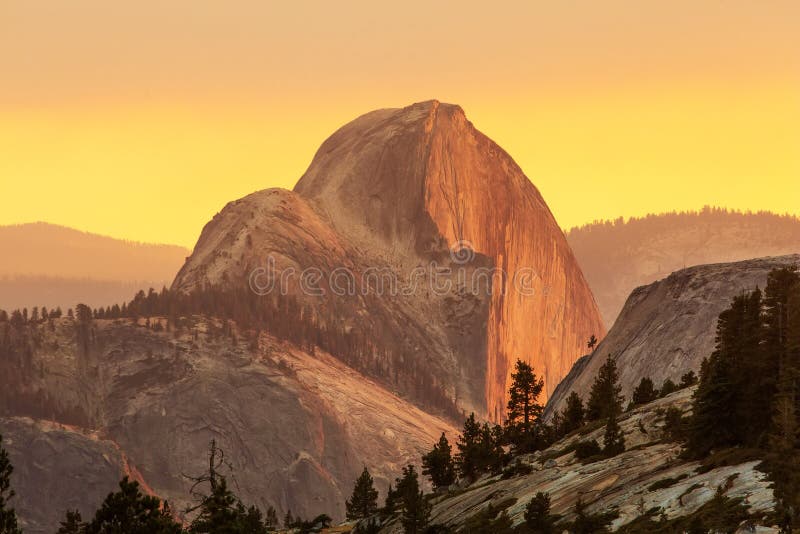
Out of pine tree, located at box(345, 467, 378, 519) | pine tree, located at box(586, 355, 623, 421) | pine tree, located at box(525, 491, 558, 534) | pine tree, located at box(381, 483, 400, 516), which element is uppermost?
pine tree, located at box(586, 355, 623, 421)

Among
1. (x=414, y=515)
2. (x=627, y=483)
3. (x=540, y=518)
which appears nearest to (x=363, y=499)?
(x=414, y=515)

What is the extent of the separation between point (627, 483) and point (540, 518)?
6009mm

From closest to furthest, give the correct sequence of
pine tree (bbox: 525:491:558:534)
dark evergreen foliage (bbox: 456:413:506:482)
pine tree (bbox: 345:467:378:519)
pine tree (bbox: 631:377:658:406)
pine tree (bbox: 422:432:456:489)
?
1. pine tree (bbox: 525:491:558:534)
2. dark evergreen foliage (bbox: 456:413:506:482)
3. pine tree (bbox: 631:377:658:406)
4. pine tree (bbox: 422:432:456:489)
5. pine tree (bbox: 345:467:378:519)

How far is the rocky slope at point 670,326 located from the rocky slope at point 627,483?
51415 millimetres

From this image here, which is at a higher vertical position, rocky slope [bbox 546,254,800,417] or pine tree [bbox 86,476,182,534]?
rocky slope [bbox 546,254,800,417]

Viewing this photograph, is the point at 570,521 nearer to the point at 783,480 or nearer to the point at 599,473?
the point at 599,473

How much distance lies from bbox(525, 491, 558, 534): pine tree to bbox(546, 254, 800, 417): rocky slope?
7967 cm

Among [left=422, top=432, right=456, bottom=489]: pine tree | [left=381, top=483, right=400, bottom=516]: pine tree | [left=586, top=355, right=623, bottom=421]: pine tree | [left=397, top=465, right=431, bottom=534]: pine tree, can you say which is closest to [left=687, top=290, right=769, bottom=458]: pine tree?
[left=397, top=465, right=431, bottom=534]: pine tree

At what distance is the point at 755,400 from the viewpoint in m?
87.4

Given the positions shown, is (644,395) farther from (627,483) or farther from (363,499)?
(627,483)

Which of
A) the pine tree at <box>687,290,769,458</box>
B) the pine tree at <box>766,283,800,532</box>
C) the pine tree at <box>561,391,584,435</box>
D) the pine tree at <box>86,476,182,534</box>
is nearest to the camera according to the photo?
the pine tree at <box>766,283,800,532</box>

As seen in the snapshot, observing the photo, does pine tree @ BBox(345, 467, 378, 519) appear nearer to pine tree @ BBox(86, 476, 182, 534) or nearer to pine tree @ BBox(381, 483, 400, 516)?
pine tree @ BBox(381, 483, 400, 516)

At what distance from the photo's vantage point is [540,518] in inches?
3425

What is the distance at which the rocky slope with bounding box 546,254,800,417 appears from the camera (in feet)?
563
